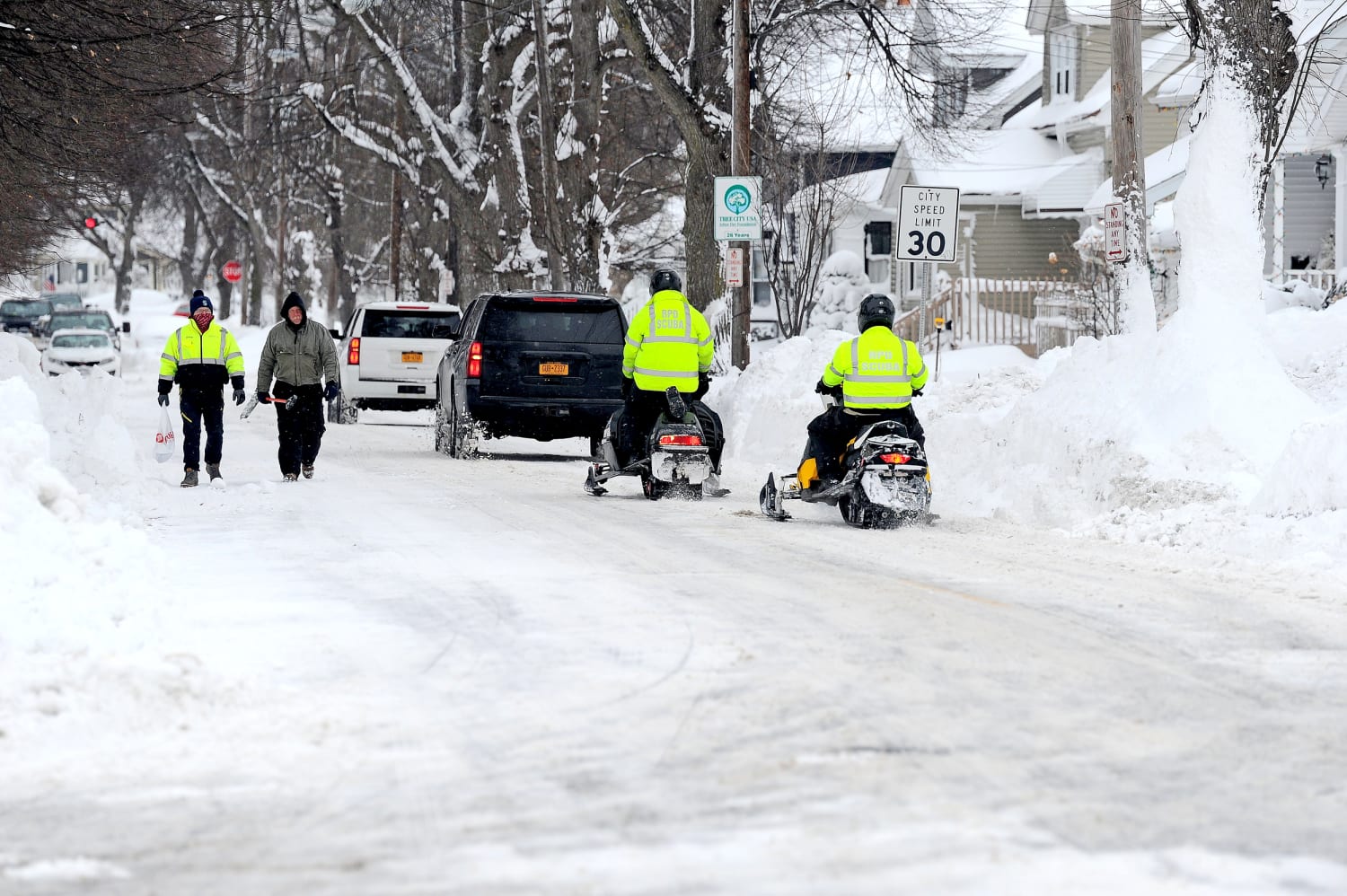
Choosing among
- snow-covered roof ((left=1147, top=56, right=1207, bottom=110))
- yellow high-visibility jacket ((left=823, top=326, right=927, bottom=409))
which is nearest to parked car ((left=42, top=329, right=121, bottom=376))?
snow-covered roof ((left=1147, top=56, right=1207, bottom=110))

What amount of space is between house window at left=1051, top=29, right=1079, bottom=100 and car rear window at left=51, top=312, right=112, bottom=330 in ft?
84.1

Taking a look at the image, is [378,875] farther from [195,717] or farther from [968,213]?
[968,213]

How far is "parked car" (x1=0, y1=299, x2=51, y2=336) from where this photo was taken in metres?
67.2

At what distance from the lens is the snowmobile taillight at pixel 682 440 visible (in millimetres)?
15672

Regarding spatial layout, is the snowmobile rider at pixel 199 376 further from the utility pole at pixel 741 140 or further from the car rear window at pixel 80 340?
the car rear window at pixel 80 340

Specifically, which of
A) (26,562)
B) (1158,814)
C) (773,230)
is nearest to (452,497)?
(26,562)

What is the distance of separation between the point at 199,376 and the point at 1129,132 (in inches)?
381

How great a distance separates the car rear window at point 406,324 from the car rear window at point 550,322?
6.89m

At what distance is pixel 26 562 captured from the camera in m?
8.38

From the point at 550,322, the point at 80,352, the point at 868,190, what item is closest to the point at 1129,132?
the point at 550,322

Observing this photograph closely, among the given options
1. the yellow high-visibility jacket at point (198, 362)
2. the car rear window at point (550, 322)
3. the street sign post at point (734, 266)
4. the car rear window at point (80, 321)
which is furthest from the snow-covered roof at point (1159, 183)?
the car rear window at point (80, 321)

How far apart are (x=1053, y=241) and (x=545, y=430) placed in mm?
27425

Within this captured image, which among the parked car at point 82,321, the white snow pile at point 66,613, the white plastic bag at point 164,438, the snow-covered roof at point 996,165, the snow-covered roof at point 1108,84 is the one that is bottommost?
the white snow pile at point 66,613

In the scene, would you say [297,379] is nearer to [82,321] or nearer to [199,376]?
[199,376]
